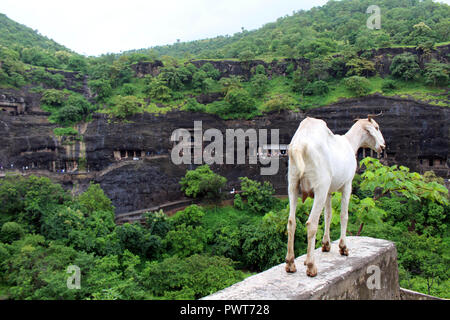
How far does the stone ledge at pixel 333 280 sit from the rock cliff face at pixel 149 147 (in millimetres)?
21084

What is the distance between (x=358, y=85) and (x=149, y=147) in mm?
21801

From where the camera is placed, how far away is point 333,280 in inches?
124

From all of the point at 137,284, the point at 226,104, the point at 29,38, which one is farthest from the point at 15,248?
the point at 29,38

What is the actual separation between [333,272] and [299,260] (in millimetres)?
677

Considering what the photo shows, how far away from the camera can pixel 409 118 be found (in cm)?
2633

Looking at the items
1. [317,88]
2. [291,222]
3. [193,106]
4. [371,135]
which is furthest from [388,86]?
[291,222]

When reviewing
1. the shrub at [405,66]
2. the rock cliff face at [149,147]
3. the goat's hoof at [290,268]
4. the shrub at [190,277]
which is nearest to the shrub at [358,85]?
the rock cliff face at [149,147]

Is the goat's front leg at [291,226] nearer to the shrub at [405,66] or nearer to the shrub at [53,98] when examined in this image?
the shrub at [405,66]

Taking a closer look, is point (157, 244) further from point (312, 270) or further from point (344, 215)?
point (312, 270)

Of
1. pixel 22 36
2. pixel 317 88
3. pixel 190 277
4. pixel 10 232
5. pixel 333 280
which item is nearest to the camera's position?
pixel 333 280

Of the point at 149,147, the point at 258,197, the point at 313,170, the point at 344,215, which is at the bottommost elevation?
the point at 258,197

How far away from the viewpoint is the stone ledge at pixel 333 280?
2.94 m
